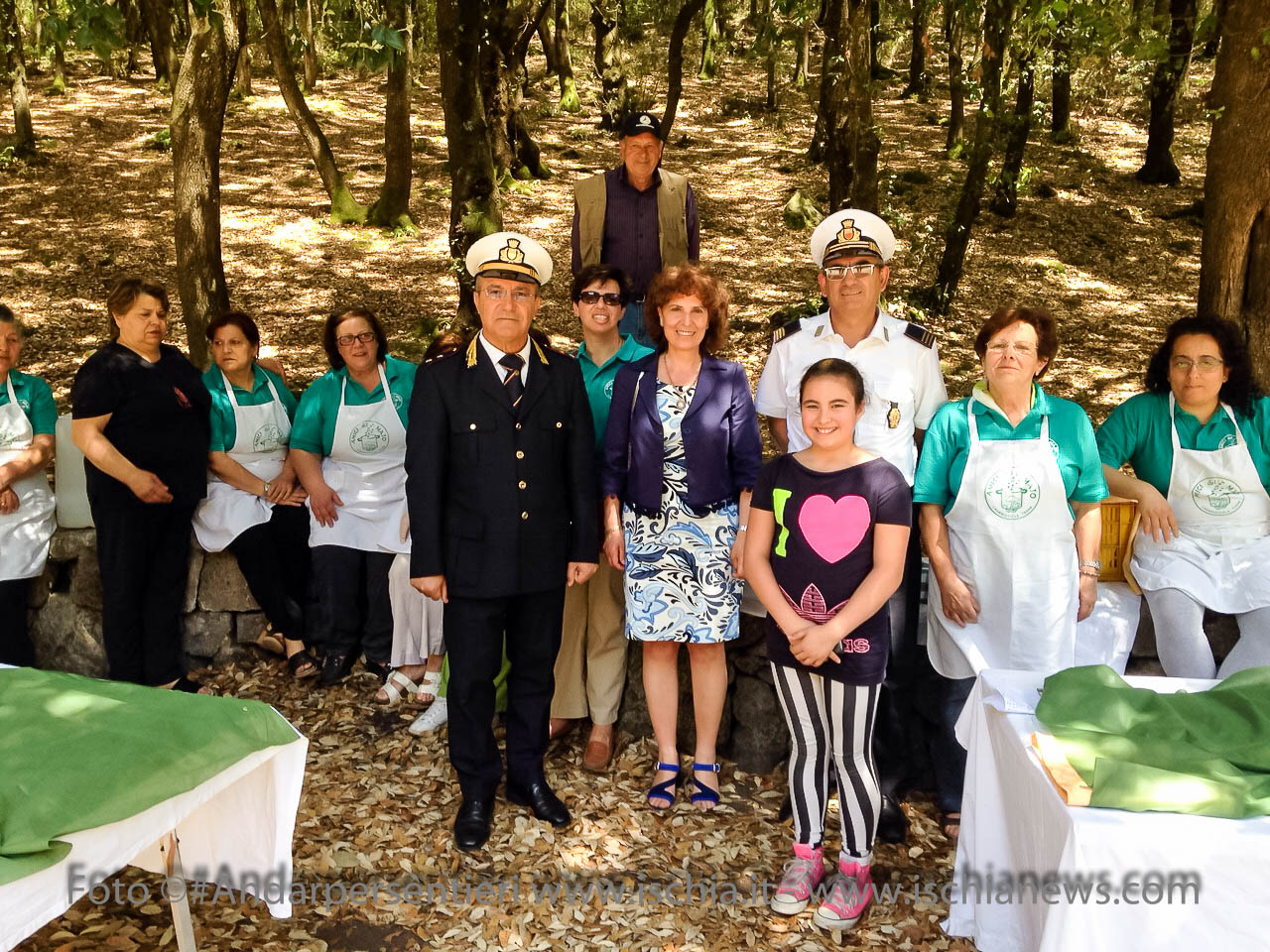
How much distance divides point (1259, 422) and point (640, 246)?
2610mm

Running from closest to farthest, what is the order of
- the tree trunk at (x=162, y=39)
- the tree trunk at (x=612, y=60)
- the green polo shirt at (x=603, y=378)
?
1. the green polo shirt at (x=603, y=378)
2. the tree trunk at (x=162, y=39)
3. the tree trunk at (x=612, y=60)

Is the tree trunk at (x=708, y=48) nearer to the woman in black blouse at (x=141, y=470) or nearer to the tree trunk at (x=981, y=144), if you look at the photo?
the tree trunk at (x=981, y=144)

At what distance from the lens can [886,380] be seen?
3.96m

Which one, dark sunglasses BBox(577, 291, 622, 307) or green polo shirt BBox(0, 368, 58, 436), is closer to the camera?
dark sunglasses BBox(577, 291, 622, 307)

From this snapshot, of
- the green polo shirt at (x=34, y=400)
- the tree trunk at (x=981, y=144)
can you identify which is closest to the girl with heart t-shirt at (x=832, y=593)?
the green polo shirt at (x=34, y=400)

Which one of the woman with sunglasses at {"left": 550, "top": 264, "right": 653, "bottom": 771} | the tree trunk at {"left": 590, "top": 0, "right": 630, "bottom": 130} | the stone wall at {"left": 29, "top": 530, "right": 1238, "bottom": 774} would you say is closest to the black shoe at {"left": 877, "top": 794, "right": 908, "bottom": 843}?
the stone wall at {"left": 29, "top": 530, "right": 1238, "bottom": 774}

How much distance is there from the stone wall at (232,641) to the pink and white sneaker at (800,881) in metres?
0.83

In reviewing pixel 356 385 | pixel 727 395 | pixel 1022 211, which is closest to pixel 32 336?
pixel 356 385

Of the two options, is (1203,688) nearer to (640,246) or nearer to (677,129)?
(640,246)

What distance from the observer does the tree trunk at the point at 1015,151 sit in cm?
1124

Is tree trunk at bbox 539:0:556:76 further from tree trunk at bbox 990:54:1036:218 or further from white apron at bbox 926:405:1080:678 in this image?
white apron at bbox 926:405:1080:678

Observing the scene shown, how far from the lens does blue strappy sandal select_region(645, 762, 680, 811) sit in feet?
13.7

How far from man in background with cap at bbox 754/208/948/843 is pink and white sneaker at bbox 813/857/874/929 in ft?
1.56

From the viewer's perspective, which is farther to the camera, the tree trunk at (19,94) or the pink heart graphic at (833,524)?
the tree trunk at (19,94)
